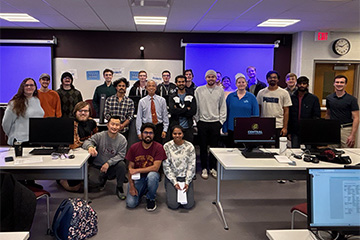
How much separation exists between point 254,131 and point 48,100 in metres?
3.05

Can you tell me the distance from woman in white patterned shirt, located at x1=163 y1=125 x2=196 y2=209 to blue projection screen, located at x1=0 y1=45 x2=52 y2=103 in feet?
14.7

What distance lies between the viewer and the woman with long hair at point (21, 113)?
348 centimetres

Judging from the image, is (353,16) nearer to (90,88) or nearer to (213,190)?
(213,190)

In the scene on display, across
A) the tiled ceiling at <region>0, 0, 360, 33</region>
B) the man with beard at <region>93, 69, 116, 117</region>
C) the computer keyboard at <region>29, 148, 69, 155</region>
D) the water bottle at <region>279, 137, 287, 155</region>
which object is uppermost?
the tiled ceiling at <region>0, 0, 360, 33</region>

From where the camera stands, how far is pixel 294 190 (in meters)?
4.22

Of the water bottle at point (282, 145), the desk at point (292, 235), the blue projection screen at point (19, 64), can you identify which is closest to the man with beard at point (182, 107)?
the water bottle at point (282, 145)

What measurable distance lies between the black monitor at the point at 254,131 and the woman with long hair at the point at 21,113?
2471 mm

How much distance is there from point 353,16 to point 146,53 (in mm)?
4249

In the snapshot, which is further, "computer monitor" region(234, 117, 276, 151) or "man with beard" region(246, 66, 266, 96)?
"man with beard" region(246, 66, 266, 96)

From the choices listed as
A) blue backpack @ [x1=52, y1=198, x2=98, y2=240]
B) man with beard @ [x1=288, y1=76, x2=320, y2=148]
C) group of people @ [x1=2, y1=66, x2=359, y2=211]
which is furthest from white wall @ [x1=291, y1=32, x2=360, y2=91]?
blue backpack @ [x1=52, y1=198, x2=98, y2=240]

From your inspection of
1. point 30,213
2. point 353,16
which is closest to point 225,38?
point 353,16

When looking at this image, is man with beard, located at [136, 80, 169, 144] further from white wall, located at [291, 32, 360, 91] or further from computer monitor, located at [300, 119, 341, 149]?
white wall, located at [291, 32, 360, 91]

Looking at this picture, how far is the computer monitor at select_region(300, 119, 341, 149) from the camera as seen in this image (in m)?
3.25

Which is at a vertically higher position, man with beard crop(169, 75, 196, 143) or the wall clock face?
the wall clock face
